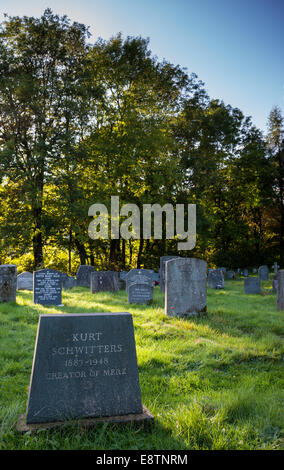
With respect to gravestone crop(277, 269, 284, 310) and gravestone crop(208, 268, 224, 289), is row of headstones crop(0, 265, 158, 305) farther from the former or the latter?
gravestone crop(208, 268, 224, 289)

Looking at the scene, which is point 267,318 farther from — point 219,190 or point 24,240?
point 219,190

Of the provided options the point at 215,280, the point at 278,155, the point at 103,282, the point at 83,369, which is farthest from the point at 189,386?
the point at 278,155

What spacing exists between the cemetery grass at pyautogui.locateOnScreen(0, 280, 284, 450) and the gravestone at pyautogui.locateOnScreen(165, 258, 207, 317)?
0.47 metres

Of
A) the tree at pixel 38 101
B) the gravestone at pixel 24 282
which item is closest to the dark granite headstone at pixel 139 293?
the gravestone at pixel 24 282

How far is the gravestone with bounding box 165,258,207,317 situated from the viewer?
27.4ft

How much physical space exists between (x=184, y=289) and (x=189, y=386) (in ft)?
14.7

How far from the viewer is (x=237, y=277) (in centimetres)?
2616

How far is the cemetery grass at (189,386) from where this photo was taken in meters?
2.63

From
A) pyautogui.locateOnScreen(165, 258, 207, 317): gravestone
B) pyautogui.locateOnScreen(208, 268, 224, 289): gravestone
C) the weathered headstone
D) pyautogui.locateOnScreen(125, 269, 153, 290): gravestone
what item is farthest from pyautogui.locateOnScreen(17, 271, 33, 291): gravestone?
pyautogui.locateOnScreen(165, 258, 207, 317): gravestone

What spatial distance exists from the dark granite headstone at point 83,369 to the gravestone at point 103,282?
10472mm

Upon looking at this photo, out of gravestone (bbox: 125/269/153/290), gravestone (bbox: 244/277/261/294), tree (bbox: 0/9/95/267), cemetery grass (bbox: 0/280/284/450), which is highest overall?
tree (bbox: 0/9/95/267)

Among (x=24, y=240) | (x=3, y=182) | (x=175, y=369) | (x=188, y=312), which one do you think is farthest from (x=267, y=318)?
(x=3, y=182)

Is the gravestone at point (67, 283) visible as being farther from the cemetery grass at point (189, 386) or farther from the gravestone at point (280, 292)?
the gravestone at point (280, 292)
